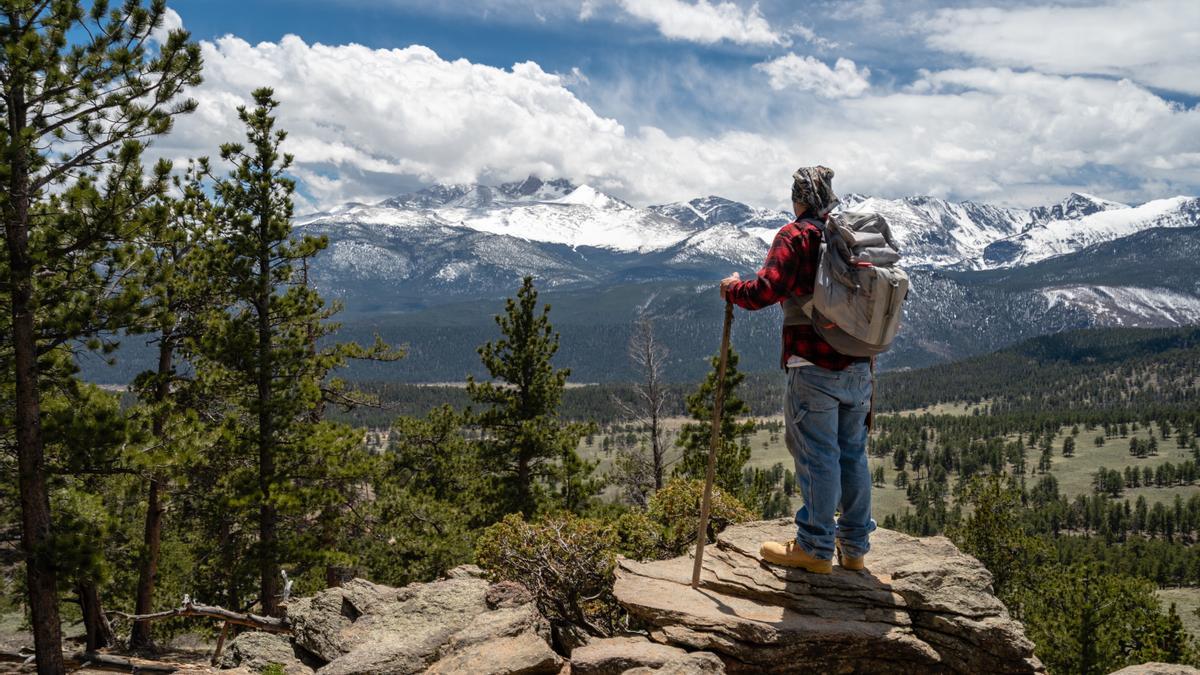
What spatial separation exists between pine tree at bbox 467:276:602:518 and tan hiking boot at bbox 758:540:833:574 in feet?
68.8

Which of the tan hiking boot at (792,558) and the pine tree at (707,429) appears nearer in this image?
the tan hiking boot at (792,558)

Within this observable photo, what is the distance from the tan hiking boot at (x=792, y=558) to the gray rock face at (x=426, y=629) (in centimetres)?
272

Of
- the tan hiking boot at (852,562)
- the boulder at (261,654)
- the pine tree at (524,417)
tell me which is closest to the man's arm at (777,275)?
the tan hiking boot at (852,562)

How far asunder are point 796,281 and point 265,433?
17.0 meters

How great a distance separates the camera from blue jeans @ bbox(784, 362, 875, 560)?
7.61 meters

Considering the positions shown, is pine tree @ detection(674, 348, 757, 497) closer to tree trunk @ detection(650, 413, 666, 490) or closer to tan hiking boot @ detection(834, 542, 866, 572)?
tree trunk @ detection(650, 413, 666, 490)

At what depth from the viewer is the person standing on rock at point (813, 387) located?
745cm

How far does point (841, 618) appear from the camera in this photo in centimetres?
767

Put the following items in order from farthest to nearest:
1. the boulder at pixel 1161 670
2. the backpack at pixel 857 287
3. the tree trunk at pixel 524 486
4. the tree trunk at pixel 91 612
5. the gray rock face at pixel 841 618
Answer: the tree trunk at pixel 524 486
the tree trunk at pixel 91 612
the boulder at pixel 1161 670
the gray rock face at pixel 841 618
the backpack at pixel 857 287

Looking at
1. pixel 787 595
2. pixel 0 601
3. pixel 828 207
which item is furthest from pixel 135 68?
pixel 0 601

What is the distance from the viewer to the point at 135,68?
1091 cm

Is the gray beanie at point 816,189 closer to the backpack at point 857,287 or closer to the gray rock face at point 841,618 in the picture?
the backpack at point 857,287

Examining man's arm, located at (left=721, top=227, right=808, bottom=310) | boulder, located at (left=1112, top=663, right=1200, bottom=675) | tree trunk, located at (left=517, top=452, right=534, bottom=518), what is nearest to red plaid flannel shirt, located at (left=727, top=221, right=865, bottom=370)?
man's arm, located at (left=721, top=227, right=808, bottom=310)

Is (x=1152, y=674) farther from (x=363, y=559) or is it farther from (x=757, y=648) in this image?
(x=363, y=559)
